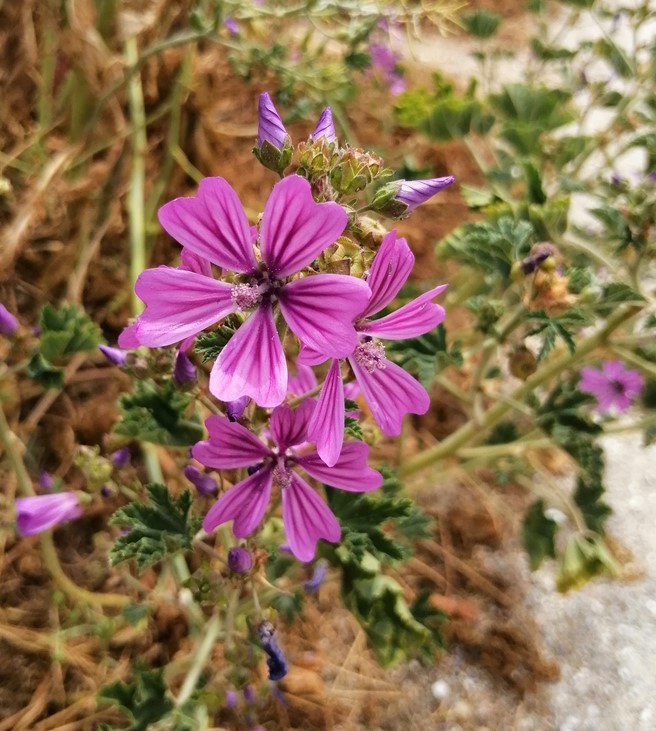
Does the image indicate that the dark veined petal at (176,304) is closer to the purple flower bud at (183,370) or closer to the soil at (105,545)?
the purple flower bud at (183,370)

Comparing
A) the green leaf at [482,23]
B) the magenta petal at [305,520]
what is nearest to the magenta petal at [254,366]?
the magenta petal at [305,520]

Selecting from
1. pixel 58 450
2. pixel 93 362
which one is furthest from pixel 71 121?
pixel 58 450

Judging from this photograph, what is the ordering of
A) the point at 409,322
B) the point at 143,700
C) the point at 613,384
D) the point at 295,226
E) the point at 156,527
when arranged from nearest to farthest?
the point at 295,226, the point at 409,322, the point at 156,527, the point at 143,700, the point at 613,384

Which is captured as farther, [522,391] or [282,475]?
[522,391]

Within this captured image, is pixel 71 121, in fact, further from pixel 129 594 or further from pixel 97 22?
pixel 129 594

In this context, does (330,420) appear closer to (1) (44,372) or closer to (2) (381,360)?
(2) (381,360)

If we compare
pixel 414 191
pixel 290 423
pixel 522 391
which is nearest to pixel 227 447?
pixel 290 423

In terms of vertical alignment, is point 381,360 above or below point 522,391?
above

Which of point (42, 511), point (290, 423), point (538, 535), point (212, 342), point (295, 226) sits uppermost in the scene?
point (295, 226)
